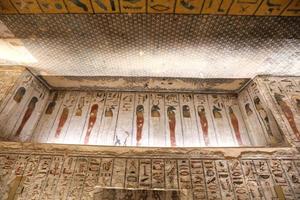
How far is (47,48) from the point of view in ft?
9.63

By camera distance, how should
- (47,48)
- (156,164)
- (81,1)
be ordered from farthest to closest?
(47,48) → (156,164) → (81,1)

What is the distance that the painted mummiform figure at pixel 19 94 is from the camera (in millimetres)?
3164

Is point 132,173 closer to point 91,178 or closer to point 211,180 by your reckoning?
point 91,178

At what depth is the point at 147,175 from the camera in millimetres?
2498

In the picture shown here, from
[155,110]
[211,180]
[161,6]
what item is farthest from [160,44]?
[211,180]

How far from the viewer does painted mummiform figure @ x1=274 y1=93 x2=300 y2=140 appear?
282cm

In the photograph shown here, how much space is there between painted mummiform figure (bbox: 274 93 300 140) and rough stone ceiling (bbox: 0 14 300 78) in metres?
0.46

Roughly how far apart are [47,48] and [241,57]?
288 cm

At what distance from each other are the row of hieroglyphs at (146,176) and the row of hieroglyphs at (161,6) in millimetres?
1835

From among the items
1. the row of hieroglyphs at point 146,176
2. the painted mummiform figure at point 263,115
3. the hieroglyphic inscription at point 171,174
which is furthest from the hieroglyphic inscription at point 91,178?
the painted mummiform figure at point 263,115

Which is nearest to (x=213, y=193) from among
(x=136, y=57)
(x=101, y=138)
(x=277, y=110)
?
(x=277, y=110)

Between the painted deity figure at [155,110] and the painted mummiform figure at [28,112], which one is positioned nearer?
the painted mummiform figure at [28,112]

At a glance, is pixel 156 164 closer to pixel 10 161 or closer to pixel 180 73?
pixel 180 73

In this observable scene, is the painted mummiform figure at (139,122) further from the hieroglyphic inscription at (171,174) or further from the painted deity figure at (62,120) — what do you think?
the painted deity figure at (62,120)
